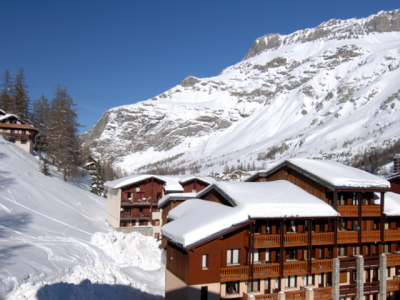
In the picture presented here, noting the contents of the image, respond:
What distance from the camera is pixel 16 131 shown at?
1940 inches

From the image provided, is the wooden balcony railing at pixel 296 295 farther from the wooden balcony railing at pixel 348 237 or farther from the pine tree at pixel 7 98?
the pine tree at pixel 7 98

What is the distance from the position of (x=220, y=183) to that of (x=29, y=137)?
41495mm

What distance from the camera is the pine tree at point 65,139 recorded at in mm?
46106

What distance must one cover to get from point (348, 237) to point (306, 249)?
9.87 ft

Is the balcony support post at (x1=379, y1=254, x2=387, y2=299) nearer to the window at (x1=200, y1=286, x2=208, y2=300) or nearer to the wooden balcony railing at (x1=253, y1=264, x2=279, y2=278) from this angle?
the wooden balcony railing at (x1=253, y1=264, x2=279, y2=278)

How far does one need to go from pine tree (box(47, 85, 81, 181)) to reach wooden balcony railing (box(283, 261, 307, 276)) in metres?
36.3

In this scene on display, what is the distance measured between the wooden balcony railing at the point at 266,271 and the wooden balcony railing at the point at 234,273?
24.4 inches

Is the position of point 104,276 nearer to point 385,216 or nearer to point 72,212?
point 72,212

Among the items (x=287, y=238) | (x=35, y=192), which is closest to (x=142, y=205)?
(x=35, y=192)

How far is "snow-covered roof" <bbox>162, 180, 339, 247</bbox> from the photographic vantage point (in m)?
16.8

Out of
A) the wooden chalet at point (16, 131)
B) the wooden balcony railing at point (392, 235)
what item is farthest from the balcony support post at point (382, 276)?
the wooden chalet at point (16, 131)

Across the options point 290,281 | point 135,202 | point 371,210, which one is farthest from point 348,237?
point 135,202

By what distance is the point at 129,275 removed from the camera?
2361 centimetres

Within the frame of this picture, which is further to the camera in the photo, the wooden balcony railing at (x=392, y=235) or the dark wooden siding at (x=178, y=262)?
the wooden balcony railing at (x=392, y=235)
